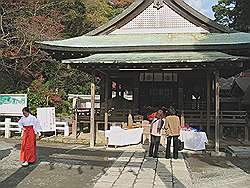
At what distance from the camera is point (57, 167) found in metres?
8.98

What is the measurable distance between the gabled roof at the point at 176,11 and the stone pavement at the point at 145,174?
8.10 m

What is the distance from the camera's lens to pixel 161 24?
54.0 feet

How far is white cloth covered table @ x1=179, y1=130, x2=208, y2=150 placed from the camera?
39.8 ft

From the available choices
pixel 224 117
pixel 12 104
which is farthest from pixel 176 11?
pixel 12 104

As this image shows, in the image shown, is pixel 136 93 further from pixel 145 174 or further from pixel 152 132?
pixel 145 174

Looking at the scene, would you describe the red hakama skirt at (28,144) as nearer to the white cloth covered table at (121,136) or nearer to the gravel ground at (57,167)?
the gravel ground at (57,167)

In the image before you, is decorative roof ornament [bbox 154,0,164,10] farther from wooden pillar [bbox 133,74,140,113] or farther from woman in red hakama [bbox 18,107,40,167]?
woman in red hakama [bbox 18,107,40,167]

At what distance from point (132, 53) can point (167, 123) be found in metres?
5.33

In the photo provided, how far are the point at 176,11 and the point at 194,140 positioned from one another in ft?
23.2

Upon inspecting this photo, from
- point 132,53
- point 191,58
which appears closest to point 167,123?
point 191,58

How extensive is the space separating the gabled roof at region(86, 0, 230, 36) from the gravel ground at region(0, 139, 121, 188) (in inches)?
267

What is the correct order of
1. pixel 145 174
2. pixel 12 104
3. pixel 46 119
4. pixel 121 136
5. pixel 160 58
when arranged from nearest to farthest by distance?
pixel 145 174 → pixel 121 136 → pixel 160 58 → pixel 46 119 → pixel 12 104

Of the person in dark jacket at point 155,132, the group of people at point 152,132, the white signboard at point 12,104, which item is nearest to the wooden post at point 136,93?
the white signboard at point 12,104

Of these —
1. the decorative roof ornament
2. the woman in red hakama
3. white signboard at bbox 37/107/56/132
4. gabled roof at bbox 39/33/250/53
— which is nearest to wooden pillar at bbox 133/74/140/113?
gabled roof at bbox 39/33/250/53
